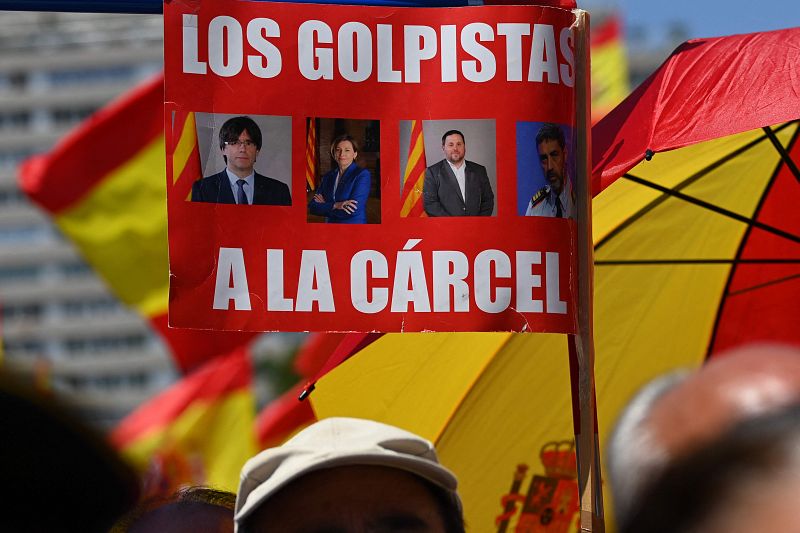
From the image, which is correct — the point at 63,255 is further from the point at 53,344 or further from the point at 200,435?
the point at 200,435

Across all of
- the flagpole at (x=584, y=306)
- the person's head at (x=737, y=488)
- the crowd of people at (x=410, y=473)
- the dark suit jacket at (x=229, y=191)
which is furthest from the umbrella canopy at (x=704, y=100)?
the person's head at (x=737, y=488)

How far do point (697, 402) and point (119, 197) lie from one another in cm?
720

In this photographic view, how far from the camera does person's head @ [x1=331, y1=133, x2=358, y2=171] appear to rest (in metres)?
3.09

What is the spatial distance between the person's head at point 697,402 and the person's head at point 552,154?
0.89 meters

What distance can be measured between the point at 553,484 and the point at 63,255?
77869 mm

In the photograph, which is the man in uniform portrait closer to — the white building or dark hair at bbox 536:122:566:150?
dark hair at bbox 536:122:566:150

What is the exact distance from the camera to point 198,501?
108 inches

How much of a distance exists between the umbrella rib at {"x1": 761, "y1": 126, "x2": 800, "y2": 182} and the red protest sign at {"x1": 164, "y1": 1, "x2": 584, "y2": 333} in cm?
209

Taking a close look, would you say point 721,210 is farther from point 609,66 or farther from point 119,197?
point 609,66

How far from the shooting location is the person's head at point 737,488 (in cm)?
98

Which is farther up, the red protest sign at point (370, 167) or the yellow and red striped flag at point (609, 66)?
the yellow and red striped flag at point (609, 66)

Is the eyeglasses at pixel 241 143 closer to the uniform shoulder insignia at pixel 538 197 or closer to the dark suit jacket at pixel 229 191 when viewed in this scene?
the dark suit jacket at pixel 229 191

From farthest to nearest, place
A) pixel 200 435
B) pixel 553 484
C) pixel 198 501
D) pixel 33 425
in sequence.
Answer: pixel 200 435
pixel 553 484
pixel 198 501
pixel 33 425

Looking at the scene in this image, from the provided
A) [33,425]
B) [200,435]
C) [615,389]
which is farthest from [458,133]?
[200,435]
